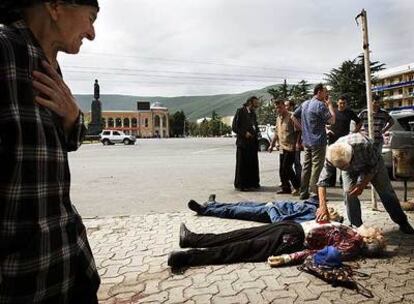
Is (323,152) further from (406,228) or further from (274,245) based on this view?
(274,245)

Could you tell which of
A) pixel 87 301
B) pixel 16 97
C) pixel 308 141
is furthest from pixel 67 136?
pixel 308 141

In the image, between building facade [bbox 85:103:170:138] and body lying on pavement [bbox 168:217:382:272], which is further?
building facade [bbox 85:103:170:138]

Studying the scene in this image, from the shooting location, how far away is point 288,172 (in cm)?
879

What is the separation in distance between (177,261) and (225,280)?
0.58m

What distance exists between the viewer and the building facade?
500 feet

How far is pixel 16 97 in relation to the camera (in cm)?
116

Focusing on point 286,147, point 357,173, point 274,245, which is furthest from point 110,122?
point 274,245

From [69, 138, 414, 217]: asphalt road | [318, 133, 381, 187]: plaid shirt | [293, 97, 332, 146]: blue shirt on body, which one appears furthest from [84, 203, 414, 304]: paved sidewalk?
[293, 97, 332, 146]: blue shirt on body

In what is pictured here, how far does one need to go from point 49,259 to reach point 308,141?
7110 millimetres

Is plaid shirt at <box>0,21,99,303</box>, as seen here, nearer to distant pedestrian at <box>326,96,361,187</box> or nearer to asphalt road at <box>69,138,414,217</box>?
asphalt road at <box>69,138,414,217</box>

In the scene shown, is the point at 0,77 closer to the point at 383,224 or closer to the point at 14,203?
the point at 14,203

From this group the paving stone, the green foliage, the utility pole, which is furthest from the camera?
the green foliage

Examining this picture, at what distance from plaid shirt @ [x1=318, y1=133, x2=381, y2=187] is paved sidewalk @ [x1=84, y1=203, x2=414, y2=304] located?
→ 897 mm

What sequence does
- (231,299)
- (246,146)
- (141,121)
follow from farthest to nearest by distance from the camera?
(141,121) → (246,146) → (231,299)
